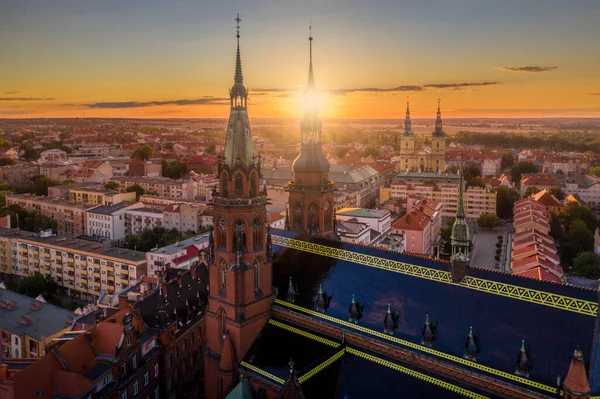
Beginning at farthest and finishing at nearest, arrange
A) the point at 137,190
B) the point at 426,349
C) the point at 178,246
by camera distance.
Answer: the point at 137,190 < the point at 178,246 < the point at 426,349

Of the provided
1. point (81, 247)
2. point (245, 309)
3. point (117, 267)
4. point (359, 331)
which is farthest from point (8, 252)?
point (359, 331)

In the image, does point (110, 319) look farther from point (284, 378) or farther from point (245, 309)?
point (284, 378)

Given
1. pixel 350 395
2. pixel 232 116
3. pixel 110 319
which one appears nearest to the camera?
pixel 350 395

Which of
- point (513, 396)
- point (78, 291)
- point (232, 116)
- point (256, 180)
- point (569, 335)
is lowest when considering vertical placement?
point (78, 291)

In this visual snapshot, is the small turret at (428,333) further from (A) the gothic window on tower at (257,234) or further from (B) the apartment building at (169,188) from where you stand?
(B) the apartment building at (169,188)

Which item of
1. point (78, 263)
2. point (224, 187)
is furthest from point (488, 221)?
point (224, 187)

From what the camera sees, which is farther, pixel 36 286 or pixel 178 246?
pixel 178 246

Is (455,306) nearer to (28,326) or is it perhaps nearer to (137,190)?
(28,326)
